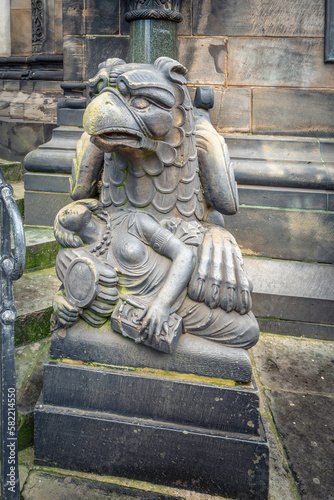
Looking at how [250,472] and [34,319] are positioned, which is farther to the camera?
[34,319]

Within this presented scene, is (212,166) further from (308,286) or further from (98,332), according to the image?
(308,286)

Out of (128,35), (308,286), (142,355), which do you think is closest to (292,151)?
(308,286)

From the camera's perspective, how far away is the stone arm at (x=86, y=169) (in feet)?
7.27

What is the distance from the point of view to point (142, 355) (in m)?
1.99

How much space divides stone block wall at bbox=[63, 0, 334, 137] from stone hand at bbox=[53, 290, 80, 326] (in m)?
2.46

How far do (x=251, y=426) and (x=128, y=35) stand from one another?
11.2ft

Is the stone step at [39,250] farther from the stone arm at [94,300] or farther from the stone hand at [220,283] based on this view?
the stone hand at [220,283]

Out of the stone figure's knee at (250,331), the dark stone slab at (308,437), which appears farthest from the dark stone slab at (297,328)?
the stone figure's knee at (250,331)

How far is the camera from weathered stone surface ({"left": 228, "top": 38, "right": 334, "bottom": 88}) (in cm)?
360

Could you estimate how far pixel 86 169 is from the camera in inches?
88.4

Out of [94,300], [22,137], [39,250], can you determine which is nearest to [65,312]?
[94,300]

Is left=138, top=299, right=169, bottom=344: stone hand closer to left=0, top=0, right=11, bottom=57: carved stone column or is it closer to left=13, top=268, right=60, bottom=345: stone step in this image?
left=13, top=268, right=60, bottom=345: stone step

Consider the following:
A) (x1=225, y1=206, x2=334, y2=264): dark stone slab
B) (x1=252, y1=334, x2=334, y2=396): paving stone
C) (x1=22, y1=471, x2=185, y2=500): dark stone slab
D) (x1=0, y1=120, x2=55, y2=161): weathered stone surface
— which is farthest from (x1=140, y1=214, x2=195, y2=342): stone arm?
(x1=0, y1=120, x2=55, y2=161): weathered stone surface

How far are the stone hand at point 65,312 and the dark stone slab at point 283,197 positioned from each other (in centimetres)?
208
